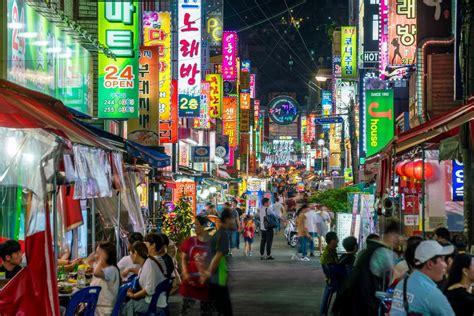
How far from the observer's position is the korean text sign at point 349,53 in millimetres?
43125

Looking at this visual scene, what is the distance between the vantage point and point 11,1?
1335cm

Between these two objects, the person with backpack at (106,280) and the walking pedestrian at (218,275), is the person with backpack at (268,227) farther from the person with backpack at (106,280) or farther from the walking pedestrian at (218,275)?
the person with backpack at (106,280)

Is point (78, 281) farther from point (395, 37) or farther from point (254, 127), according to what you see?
point (254, 127)

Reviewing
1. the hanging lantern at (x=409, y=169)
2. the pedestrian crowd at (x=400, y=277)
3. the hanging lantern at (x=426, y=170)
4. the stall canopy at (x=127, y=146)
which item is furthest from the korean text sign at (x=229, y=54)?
the pedestrian crowd at (x=400, y=277)

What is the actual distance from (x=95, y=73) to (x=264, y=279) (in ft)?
22.7

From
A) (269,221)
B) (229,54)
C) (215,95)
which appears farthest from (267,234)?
(229,54)

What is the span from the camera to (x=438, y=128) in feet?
37.8

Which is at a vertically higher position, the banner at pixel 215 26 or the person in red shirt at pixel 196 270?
the banner at pixel 215 26

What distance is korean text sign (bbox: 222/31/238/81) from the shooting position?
5491cm

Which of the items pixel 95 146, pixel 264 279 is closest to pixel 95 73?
pixel 264 279

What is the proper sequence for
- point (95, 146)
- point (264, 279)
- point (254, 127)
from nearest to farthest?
point (95, 146), point (264, 279), point (254, 127)

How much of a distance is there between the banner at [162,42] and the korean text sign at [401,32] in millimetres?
7086

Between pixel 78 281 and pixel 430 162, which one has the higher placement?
pixel 430 162

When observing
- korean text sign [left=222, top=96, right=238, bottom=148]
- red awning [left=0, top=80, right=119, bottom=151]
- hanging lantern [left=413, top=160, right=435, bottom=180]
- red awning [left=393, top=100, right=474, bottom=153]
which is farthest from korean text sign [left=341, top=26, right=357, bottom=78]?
red awning [left=0, top=80, right=119, bottom=151]
